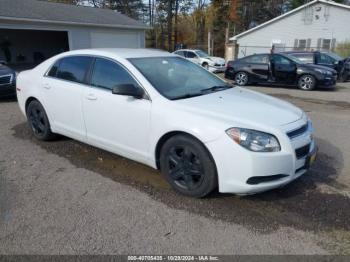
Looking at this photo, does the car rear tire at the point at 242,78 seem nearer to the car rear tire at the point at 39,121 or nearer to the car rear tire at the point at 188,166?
the car rear tire at the point at 39,121

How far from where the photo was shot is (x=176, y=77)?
4.30 m

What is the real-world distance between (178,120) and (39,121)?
3.05 metres

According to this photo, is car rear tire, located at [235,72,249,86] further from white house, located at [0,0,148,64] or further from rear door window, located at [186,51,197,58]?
white house, located at [0,0,148,64]

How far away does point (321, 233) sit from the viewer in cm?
304

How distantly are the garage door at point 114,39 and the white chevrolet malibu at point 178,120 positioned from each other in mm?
16495

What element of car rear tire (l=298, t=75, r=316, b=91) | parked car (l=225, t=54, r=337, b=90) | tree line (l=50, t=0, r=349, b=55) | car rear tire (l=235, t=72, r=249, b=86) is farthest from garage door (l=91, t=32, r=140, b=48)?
tree line (l=50, t=0, r=349, b=55)

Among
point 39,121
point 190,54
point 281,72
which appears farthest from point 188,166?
point 190,54

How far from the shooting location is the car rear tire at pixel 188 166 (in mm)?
3426

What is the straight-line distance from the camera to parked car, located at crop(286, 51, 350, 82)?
15.2 m

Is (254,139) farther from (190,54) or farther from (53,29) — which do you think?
(190,54)

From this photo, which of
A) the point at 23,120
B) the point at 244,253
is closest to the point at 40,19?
the point at 23,120

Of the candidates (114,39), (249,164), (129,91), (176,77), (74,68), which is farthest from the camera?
(114,39)

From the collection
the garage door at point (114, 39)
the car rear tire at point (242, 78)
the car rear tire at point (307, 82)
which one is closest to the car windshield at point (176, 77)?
the car rear tire at point (307, 82)

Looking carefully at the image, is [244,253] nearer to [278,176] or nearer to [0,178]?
[278,176]
